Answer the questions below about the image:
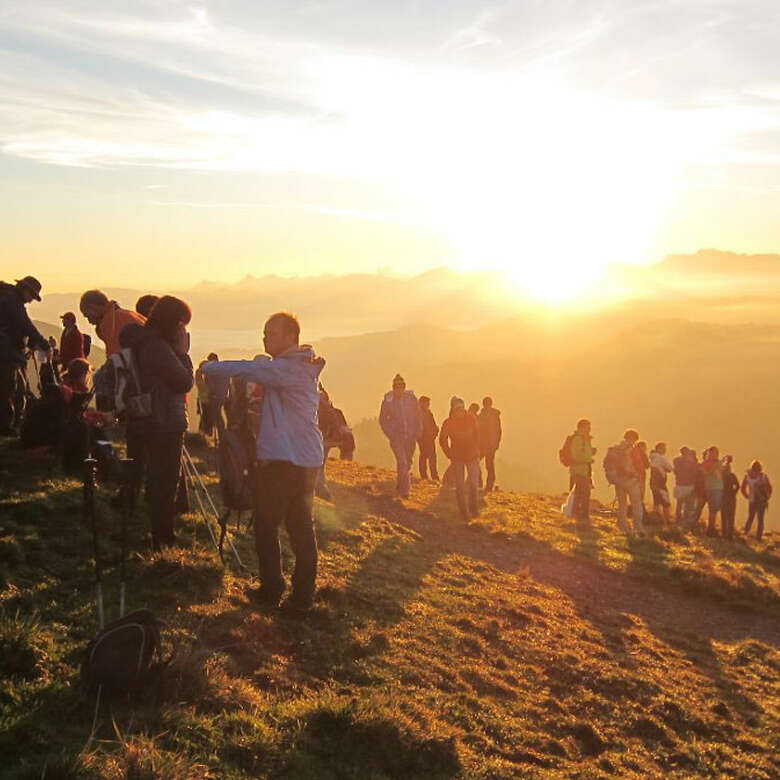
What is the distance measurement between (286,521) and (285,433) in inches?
35.1

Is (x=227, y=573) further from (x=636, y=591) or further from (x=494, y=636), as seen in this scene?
(x=636, y=591)

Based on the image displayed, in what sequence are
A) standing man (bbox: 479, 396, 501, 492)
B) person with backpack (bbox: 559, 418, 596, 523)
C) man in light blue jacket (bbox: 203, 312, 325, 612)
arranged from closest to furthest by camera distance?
man in light blue jacket (bbox: 203, 312, 325, 612) → person with backpack (bbox: 559, 418, 596, 523) → standing man (bbox: 479, 396, 501, 492)

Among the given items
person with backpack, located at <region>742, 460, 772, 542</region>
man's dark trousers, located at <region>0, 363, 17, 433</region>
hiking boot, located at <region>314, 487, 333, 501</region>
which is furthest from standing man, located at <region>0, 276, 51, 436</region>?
person with backpack, located at <region>742, 460, 772, 542</region>

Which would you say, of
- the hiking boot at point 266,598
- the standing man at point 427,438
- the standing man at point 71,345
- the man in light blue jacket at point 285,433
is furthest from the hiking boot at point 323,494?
the man in light blue jacket at point 285,433

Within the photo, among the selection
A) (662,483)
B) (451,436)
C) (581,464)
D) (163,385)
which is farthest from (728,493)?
Result: (163,385)

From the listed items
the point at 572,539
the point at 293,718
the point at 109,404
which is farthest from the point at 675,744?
the point at 572,539

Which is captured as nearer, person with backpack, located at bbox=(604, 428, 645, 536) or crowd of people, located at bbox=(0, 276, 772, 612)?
crowd of people, located at bbox=(0, 276, 772, 612)

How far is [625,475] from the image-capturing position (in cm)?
1891

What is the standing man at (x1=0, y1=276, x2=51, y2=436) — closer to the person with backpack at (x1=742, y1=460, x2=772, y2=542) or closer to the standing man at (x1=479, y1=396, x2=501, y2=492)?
the standing man at (x1=479, y1=396, x2=501, y2=492)

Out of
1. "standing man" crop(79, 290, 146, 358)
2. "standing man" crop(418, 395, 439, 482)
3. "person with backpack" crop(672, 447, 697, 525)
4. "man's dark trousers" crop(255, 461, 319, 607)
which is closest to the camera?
"man's dark trousers" crop(255, 461, 319, 607)

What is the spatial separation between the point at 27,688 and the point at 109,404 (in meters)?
2.98

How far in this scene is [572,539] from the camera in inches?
739

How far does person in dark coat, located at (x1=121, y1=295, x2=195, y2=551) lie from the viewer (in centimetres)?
757

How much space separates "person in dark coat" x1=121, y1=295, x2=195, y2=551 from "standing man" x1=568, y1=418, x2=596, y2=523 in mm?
12567
